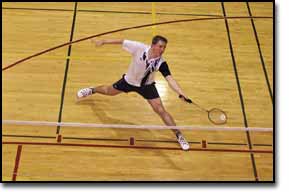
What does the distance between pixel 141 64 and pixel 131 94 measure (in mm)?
1586

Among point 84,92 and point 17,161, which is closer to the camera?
point 17,161

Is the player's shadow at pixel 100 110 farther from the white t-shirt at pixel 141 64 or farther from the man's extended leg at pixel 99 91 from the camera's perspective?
the white t-shirt at pixel 141 64

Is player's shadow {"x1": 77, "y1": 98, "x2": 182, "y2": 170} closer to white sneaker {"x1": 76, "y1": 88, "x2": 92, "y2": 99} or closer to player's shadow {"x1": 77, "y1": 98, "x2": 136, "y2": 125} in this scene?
player's shadow {"x1": 77, "y1": 98, "x2": 136, "y2": 125}

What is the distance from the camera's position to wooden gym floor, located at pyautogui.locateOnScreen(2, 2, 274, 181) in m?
8.20

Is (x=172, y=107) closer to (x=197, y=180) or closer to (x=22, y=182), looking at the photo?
(x=197, y=180)

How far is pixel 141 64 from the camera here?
8195mm

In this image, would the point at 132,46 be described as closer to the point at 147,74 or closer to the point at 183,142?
the point at 147,74

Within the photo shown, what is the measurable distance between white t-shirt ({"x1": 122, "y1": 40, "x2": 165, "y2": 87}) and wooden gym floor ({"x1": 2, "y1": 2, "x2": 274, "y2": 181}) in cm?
97

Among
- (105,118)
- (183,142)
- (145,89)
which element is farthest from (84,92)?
(183,142)

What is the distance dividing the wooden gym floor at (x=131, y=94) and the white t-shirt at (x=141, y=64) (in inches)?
38.1

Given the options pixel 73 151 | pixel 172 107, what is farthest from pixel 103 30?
pixel 73 151

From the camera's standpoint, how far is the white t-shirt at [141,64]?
8.16m

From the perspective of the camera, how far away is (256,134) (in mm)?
8961

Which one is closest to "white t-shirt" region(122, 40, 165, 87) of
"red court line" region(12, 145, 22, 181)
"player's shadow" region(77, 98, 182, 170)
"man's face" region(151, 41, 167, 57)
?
"man's face" region(151, 41, 167, 57)
